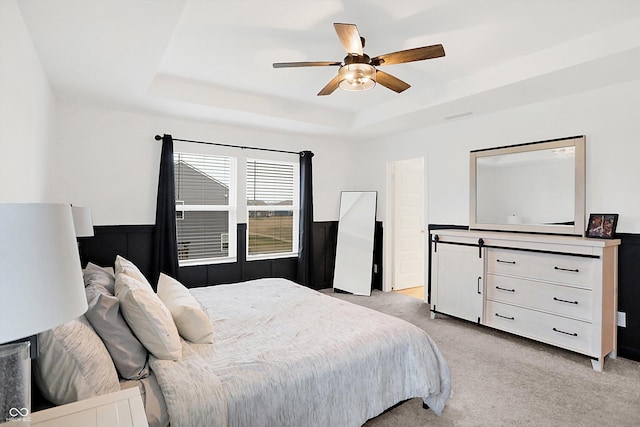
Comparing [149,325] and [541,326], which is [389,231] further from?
[149,325]

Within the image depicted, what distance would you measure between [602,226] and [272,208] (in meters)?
3.79

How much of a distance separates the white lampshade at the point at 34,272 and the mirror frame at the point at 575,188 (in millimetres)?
3922

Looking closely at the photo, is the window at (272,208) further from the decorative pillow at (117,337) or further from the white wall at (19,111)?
the decorative pillow at (117,337)

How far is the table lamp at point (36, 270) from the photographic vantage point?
0.61m

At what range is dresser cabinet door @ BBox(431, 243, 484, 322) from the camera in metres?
3.63

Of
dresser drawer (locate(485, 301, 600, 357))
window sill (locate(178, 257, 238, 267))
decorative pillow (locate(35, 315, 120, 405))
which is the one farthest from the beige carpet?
window sill (locate(178, 257, 238, 267))

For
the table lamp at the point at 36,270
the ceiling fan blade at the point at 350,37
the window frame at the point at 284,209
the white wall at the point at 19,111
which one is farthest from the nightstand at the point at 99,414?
the window frame at the point at 284,209

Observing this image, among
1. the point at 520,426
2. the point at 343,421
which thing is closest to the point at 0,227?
the point at 343,421

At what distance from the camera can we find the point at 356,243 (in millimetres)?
5367

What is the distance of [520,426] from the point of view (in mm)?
2119

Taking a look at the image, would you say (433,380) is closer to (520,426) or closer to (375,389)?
(375,389)

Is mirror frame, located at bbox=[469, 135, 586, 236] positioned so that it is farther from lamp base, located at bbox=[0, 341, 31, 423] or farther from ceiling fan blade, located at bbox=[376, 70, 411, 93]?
lamp base, located at bbox=[0, 341, 31, 423]

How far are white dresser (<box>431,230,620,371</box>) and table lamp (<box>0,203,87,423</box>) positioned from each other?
136 inches

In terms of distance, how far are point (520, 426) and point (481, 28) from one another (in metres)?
2.66
